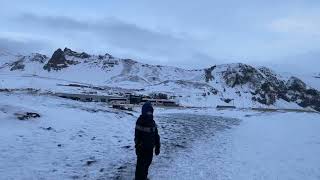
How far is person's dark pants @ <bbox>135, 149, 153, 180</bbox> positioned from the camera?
1187 cm

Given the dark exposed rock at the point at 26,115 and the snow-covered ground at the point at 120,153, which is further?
the dark exposed rock at the point at 26,115

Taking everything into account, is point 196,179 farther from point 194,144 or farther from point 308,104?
point 308,104

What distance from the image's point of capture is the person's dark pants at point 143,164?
467 inches

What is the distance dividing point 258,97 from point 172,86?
31.8m

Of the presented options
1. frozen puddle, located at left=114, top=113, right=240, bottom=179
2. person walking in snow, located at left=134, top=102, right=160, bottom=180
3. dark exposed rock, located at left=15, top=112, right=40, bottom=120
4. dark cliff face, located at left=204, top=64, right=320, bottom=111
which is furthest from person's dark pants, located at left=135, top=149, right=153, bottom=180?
dark cliff face, located at left=204, top=64, right=320, bottom=111

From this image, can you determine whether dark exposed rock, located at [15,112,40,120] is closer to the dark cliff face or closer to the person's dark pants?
the person's dark pants

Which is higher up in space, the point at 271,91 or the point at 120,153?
the point at 271,91

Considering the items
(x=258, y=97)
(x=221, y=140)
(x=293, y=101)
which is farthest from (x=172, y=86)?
(x=221, y=140)

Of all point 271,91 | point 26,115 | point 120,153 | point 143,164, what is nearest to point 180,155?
point 120,153

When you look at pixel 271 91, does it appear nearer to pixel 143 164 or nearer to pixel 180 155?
Answer: pixel 180 155

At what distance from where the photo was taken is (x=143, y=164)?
1198 cm

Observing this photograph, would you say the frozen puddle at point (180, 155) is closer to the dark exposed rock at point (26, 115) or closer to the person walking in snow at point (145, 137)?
the person walking in snow at point (145, 137)

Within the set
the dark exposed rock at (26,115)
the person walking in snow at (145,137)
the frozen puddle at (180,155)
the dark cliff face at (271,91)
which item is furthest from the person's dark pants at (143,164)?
the dark cliff face at (271,91)

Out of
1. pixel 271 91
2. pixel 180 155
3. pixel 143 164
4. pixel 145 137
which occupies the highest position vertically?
pixel 271 91
